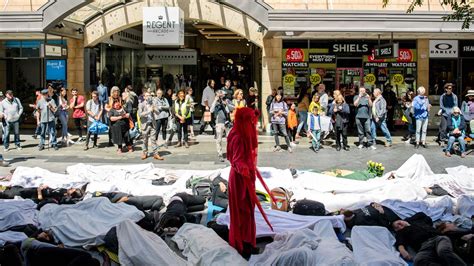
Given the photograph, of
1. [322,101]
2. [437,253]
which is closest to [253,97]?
[322,101]

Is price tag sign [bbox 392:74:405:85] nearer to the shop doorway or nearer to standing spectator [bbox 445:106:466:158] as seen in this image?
Answer: the shop doorway

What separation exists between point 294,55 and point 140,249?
14523 mm

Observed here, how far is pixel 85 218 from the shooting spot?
814 cm

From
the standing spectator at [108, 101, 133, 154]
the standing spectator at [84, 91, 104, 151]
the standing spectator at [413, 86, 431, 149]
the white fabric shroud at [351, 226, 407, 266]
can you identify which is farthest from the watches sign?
the white fabric shroud at [351, 226, 407, 266]

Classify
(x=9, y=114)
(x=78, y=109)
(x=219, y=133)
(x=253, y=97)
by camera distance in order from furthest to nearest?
1. (x=253, y=97)
2. (x=78, y=109)
3. (x=9, y=114)
4. (x=219, y=133)

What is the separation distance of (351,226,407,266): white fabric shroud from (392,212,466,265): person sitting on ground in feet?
0.48

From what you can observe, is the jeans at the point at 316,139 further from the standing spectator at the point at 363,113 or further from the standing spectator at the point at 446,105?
the standing spectator at the point at 446,105

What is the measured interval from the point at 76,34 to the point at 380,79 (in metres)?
11.2

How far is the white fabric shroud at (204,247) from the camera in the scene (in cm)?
660

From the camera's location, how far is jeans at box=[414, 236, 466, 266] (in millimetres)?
6195

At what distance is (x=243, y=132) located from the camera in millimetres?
7043

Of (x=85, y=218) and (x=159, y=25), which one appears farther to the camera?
(x=159, y=25)

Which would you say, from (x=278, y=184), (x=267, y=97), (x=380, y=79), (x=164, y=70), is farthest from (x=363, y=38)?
(x=278, y=184)

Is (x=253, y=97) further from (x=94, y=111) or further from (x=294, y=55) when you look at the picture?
(x=94, y=111)
